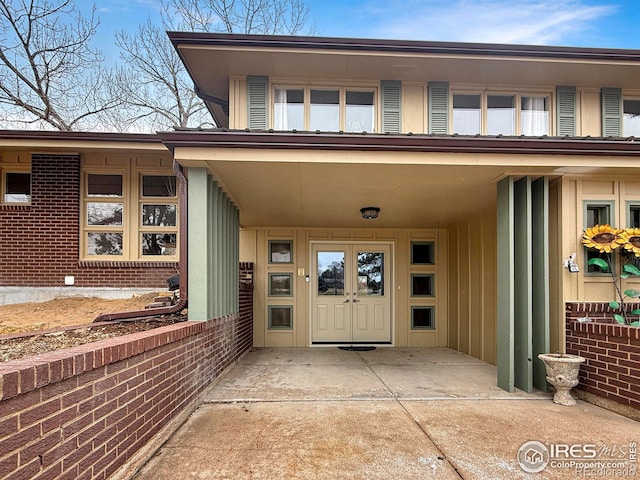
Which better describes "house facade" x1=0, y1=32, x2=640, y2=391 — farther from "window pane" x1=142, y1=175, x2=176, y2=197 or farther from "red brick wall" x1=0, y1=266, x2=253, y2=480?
"red brick wall" x1=0, y1=266, x2=253, y2=480

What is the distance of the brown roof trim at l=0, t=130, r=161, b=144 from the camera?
6.35 m

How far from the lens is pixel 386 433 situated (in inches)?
127

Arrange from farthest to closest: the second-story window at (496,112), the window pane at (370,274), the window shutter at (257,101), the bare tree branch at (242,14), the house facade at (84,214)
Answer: the bare tree branch at (242,14) < the window pane at (370,274) < the house facade at (84,214) < the second-story window at (496,112) < the window shutter at (257,101)

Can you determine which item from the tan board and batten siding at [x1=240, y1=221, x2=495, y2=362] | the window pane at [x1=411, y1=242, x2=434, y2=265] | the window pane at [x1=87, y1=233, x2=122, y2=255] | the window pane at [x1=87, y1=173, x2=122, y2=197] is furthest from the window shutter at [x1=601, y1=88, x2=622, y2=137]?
the window pane at [x1=87, y1=233, x2=122, y2=255]

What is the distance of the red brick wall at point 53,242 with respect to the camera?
6.70 metres

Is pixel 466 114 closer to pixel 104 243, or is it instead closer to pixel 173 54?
pixel 104 243

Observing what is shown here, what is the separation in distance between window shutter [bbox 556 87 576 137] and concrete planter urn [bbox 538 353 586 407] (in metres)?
3.97

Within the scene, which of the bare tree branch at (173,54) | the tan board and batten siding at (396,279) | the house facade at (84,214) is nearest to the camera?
the house facade at (84,214)

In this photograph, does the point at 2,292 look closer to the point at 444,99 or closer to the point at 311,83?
the point at 311,83

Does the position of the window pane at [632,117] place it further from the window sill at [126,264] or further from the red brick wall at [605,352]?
the window sill at [126,264]

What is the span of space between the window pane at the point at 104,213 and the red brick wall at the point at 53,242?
8.4 inches

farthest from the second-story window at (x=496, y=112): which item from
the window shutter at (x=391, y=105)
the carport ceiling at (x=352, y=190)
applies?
the carport ceiling at (x=352, y=190)

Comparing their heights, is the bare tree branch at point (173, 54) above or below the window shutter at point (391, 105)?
above

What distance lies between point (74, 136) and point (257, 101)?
11.4 ft
